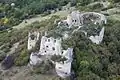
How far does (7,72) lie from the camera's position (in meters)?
46.5

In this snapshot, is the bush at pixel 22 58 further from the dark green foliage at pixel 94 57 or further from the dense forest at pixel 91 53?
the dark green foliage at pixel 94 57

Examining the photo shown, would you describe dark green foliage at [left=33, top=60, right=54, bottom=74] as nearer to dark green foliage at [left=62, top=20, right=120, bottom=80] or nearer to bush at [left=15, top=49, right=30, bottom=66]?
bush at [left=15, top=49, right=30, bottom=66]

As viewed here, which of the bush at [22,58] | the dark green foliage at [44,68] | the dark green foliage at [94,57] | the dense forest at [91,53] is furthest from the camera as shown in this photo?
the bush at [22,58]

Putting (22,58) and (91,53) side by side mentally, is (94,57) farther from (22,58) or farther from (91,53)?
(22,58)

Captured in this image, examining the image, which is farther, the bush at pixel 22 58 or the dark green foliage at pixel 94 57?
the bush at pixel 22 58

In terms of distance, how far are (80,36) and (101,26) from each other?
19.6ft

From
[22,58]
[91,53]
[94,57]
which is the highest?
[22,58]

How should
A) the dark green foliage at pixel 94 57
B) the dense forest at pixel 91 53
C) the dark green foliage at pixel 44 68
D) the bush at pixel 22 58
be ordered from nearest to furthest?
the dark green foliage at pixel 44 68, the dark green foliage at pixel 94 57, the dense forest at pixel 91 53, the bush at pixel 22 58

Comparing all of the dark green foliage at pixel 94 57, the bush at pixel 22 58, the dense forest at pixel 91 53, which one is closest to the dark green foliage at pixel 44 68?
the bush at pixel 22 58

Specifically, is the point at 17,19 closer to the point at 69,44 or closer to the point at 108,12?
the point at 108,12

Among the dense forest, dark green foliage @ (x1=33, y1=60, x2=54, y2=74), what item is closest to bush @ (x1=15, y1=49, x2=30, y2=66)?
the dense forest

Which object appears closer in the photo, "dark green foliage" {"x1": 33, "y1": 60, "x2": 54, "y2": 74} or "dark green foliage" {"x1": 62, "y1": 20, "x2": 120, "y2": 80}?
"dark green foliage" {"x1": 33, "y1": 60, "x2": 54, "y2": 74}

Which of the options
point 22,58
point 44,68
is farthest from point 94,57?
point 22,58

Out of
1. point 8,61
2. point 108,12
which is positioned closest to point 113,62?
point 8,61
